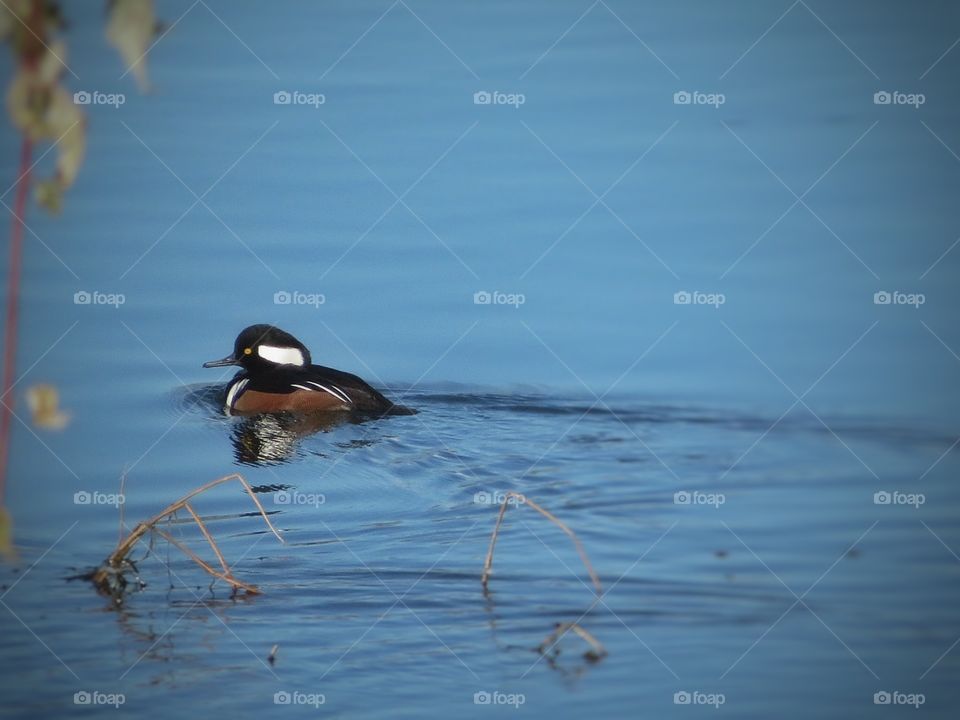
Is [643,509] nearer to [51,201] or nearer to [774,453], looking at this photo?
[774,453]

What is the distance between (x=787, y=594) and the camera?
619cm

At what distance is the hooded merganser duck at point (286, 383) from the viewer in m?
9.21
